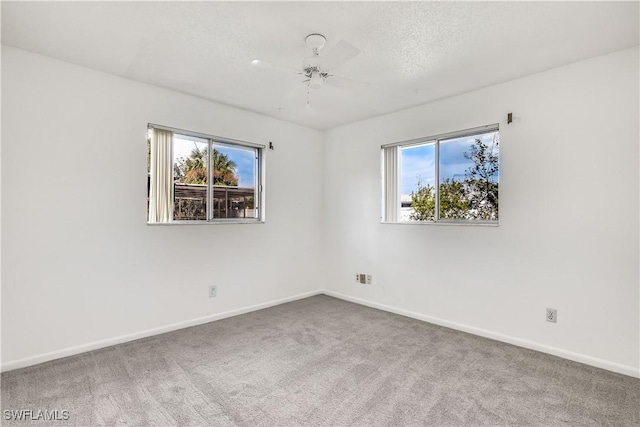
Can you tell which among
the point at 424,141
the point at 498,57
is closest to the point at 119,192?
the point at 424,141

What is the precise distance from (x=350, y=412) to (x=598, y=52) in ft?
10.6

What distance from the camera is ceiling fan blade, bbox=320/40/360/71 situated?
1999mm

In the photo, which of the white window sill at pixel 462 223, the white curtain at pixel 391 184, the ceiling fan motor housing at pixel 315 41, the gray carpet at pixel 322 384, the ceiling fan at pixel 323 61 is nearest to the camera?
the gray carpet at pixel 322 384

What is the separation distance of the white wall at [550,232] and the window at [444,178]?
15cm

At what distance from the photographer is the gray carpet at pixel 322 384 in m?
1.92

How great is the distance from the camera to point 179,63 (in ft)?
8.92

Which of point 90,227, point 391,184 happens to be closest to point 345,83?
point 391,184

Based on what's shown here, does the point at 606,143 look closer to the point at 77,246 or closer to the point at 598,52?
the point at 598,52

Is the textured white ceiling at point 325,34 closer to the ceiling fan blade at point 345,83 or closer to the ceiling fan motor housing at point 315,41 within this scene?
the ceiling fan motor housing at point 315,41

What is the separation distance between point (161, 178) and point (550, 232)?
147 inches

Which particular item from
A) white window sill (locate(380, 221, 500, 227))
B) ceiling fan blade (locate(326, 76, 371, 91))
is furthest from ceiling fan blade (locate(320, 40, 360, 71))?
white window sill (locate(380, 221, 500, 227))

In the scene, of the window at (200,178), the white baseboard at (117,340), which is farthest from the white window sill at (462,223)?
the white baseboard at (117,340)

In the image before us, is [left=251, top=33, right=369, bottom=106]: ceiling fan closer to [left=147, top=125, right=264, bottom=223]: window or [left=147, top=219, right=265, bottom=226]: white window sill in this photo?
[left=147, top=125, right=264, bottom=223]: window

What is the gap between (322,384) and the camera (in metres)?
2.28
